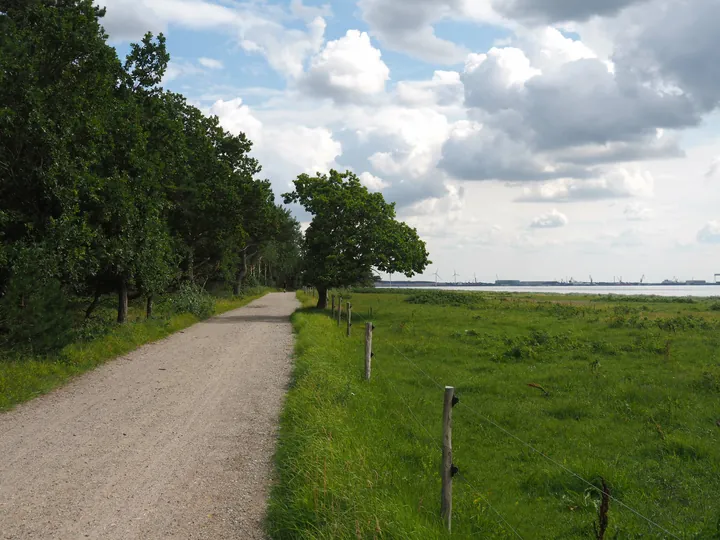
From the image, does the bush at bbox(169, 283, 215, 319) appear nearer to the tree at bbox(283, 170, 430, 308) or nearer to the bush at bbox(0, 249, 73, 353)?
the tree at bbox(283, 170, 430, 308)

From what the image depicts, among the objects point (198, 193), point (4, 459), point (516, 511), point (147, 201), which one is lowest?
point (516, 511)

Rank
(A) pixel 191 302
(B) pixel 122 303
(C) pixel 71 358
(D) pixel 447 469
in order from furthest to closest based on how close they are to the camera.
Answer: (A) pixel 191 302, (B) pixel 122 303, (C) pixel 71 358, (D) pixel 447 469

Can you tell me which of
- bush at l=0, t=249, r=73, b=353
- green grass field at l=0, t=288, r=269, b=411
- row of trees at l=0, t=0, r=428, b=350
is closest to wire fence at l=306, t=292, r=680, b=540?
green grass field at l=0, t=288, r=269, b=411

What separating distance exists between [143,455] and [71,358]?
860 centimetres

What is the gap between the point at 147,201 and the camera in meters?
22.0

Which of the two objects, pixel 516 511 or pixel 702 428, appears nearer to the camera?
pixel 516 511

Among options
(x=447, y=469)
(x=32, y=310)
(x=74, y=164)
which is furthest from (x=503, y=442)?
(x=74, y=164)

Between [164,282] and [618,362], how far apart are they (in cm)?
1829

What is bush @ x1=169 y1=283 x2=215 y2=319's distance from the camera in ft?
112

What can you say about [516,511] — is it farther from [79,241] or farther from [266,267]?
[266,267]

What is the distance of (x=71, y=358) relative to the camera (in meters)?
16.0

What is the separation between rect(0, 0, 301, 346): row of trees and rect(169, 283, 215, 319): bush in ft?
22.1

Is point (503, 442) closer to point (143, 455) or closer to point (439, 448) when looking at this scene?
point (439, 448)

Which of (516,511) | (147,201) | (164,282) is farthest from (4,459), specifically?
(164,282)
